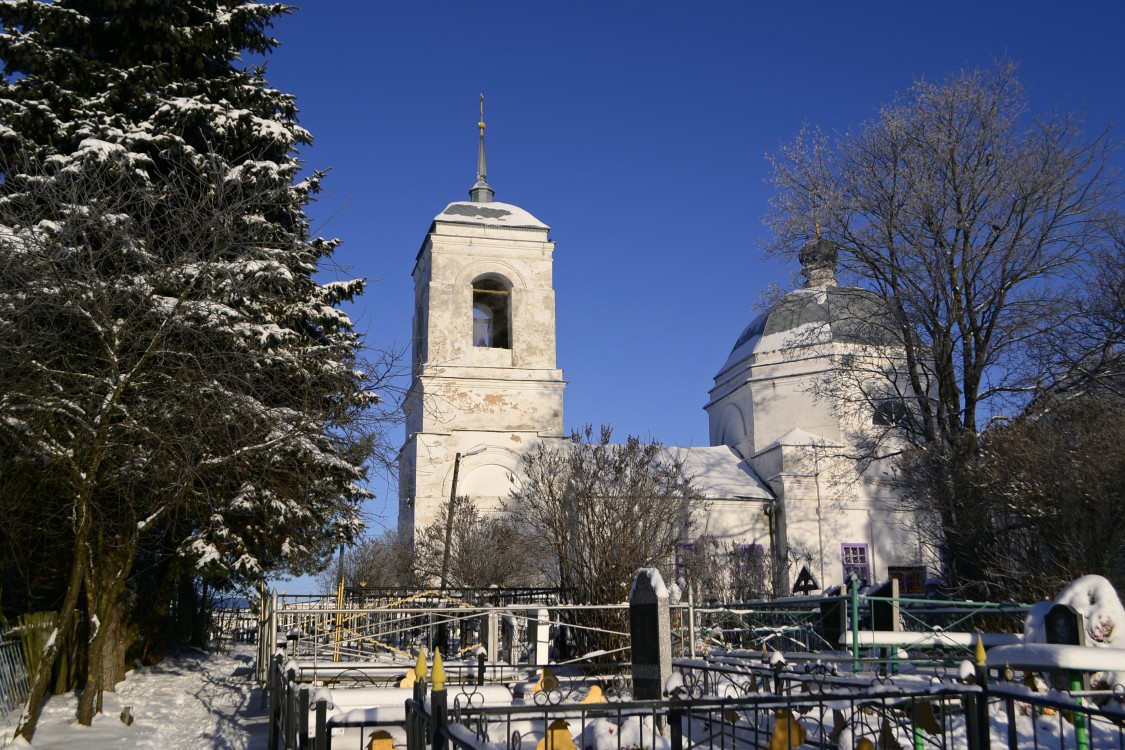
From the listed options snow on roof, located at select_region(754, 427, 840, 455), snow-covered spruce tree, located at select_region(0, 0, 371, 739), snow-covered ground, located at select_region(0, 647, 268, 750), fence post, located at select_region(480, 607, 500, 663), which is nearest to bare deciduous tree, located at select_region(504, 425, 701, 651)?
fence post, located at select_region(480, 607, 500, 663)

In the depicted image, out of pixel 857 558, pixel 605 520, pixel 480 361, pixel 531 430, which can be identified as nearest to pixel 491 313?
pixel 480 361

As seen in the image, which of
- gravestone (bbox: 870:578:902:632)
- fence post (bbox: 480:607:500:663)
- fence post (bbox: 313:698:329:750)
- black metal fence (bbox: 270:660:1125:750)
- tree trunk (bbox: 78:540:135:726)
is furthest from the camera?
fence post (bbox: 480:607:500:663)

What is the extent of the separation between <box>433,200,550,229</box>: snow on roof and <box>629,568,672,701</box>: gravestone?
26.2 metres

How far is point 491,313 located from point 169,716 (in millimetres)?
24790

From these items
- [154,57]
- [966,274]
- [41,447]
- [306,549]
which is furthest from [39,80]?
[966,274]

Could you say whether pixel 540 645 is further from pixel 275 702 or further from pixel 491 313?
pixel 491 313

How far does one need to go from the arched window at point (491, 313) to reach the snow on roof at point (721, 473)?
7546 millimetres

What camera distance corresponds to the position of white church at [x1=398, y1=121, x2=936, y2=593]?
1328 inches

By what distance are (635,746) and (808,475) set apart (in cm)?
2711

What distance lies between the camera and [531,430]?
3456 cm

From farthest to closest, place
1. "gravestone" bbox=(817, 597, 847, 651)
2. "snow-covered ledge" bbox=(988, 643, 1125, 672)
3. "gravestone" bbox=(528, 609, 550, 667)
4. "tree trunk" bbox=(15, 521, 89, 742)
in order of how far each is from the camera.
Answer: "gravestone" bbox=(528, 609, 550, 667)
"gravestone" bbox=(817, 597, 847, 651)
"tree trunk" bbox=(15, 521, 89, 742)
"snow-covered ledge" bbox=(988, 643, 1125, 672)

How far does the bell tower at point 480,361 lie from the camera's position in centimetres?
3388

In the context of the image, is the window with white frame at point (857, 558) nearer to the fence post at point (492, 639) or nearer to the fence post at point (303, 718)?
the fence post at point (492, 639)

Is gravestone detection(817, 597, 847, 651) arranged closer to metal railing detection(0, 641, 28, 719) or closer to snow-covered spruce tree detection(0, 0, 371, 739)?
snow-covered spruce tree detection(0, 0, 371, 739)
